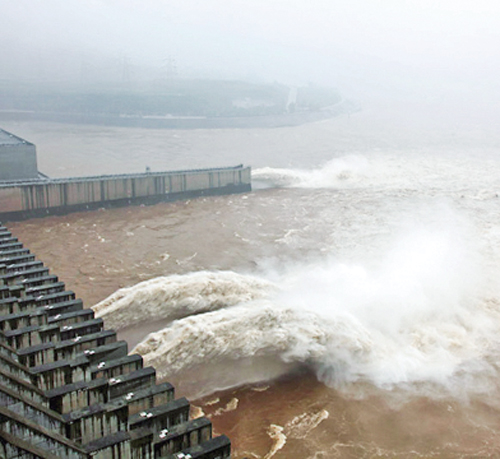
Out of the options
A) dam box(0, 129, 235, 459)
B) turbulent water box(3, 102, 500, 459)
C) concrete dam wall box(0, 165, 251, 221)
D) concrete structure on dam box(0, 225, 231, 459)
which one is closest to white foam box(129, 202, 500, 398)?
turbulent water box(3, 102, 500, 459)

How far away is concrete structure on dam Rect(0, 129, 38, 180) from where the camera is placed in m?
34.8

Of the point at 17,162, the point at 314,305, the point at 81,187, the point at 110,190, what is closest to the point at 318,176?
the point at 110,190

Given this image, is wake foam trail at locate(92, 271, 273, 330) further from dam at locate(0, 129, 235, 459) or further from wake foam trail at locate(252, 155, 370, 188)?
wake foam trail at locate(252, 155, 370, 188)

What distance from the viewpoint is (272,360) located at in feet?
49.0

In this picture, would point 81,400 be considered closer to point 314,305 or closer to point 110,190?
point 314,305

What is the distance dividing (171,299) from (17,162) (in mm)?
22502

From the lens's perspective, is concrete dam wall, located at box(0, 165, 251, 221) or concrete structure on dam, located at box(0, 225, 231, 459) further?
concrete dam wall, located at box(0, 165, 251, 221)

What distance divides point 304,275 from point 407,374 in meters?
7.81

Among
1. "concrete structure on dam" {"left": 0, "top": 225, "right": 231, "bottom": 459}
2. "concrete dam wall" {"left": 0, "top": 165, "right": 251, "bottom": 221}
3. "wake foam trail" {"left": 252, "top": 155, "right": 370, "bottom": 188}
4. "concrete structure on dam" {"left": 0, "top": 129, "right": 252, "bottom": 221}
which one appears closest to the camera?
"concrete structure on dam" {"left": 0, "top": 225, "right": 231, "bottom": 459}

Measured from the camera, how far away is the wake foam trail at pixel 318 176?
4588 centimetres

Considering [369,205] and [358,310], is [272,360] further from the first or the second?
[369,205]

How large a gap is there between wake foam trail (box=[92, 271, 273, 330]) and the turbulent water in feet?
0.17

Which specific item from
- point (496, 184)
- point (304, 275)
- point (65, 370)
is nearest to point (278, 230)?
point (304, 275)

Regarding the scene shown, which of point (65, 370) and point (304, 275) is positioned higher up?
point (65, 370)
